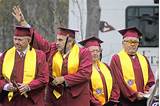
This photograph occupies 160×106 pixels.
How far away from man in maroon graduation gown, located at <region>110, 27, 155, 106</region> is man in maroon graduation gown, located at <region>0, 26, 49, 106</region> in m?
→ 1.22

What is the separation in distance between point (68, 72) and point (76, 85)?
196 millimetres

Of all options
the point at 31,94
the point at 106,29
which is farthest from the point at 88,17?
the point at 31,94

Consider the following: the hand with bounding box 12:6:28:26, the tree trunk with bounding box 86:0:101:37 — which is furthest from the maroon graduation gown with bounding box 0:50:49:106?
the tree trunk with bounding box 86:0:101:37

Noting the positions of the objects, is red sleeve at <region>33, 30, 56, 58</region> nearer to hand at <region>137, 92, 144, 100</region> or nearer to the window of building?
hand at <region>137, 92, 144, 100</region>

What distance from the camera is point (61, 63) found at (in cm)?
851

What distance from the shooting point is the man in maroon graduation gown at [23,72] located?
26.7ft

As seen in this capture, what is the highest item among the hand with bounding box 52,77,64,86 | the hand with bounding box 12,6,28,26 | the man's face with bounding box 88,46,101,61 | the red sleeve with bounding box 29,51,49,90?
the hand with bounding box 12,6,28,26

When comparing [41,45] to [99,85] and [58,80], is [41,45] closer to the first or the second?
[58,80]

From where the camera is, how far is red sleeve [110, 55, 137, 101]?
896 cm

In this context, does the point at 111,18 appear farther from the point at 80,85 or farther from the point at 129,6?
the point at 80,85

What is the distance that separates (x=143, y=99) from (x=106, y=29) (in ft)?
12.1

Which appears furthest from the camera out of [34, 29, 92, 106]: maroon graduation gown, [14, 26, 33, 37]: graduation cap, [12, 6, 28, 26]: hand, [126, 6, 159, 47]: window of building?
[126, 6, 159, 47]: window of building

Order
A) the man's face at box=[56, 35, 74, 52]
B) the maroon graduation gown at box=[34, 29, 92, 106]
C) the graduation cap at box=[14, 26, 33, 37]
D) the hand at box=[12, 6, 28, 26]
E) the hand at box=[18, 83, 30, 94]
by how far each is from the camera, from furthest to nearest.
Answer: the hand at box=[12, 6, 28, 26] < the man's face at box=[56, 35, 74, 52] < the maroon graduation gown at box=[34, 29, 92, 106] < the graduation cap at box=[14, 26, 33, 37] < the hand at box=[18, 83, 30, 94]

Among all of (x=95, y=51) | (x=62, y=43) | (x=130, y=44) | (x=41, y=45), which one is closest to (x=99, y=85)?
(x=95, y=51)
